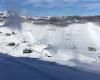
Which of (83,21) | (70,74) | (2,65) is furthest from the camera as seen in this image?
(83,21)

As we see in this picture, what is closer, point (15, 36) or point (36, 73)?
point (36, 73)

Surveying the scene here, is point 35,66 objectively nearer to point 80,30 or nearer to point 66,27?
point 66,27

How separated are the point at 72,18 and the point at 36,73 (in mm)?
43251

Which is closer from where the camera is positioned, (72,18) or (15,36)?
(15,36)

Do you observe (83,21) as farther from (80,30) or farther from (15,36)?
(15,36)

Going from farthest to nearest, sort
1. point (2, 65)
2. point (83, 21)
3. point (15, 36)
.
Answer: point (83, 21) < point (15, 36) < point (2, 65)

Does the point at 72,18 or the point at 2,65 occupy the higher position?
the point at 72,18

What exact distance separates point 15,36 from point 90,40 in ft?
46.4

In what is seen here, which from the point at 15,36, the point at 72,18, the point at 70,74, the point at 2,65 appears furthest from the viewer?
the point at 72,18

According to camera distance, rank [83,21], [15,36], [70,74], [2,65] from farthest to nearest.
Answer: [83,21] → [15,36] → [2,65] → [70,74]

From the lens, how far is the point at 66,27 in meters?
65.5

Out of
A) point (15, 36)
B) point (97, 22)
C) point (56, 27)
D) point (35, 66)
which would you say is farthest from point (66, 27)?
point (35, 66)

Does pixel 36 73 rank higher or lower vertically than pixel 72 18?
lower

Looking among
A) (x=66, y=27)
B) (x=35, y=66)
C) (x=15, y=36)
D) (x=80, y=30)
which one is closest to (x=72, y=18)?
(x=66, y=27)
